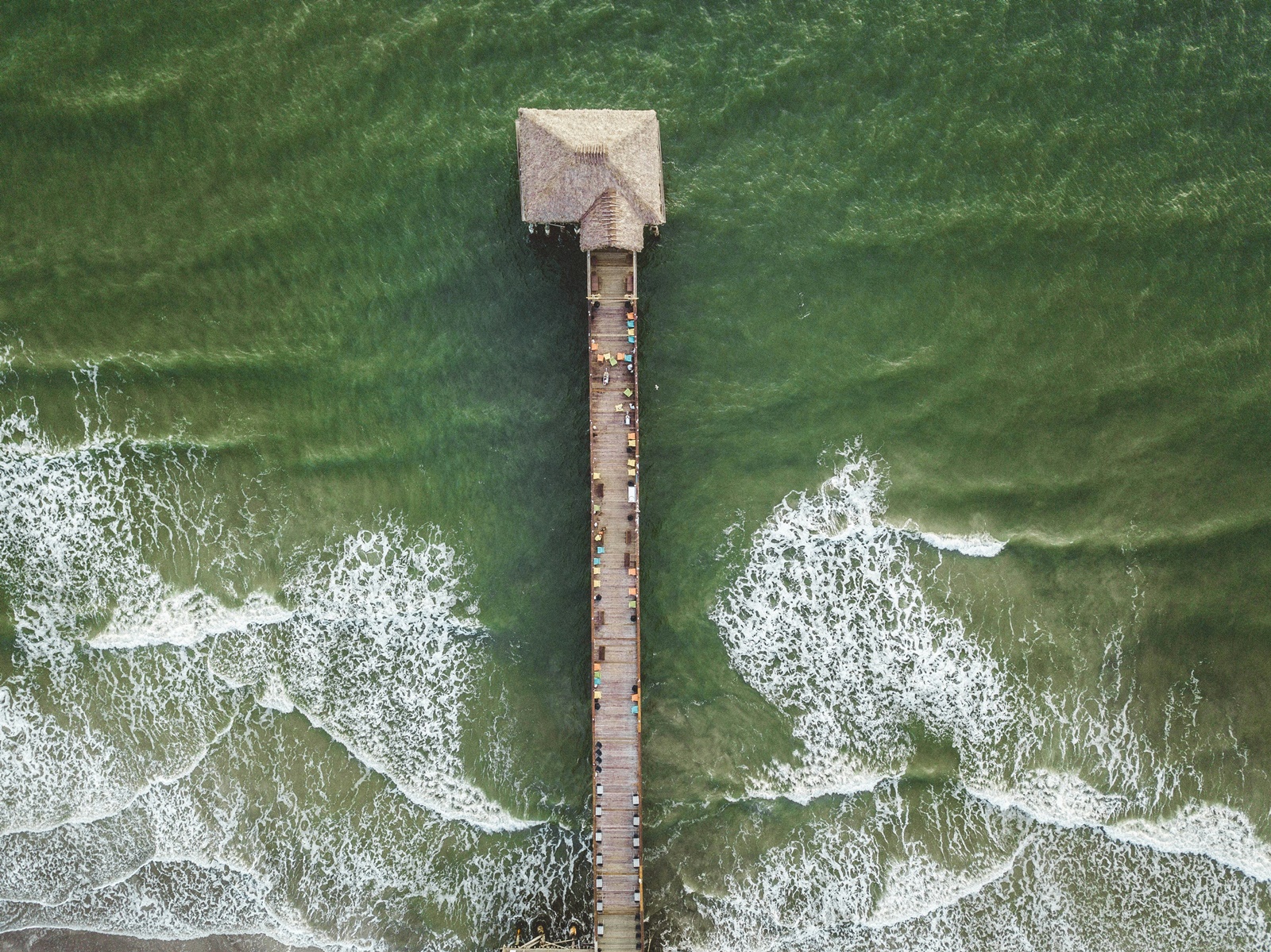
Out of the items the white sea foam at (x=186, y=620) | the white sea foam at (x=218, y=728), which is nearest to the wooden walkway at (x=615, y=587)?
the white sea foam at (x=218, y=728)

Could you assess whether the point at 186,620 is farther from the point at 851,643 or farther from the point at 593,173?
the point at 851,643

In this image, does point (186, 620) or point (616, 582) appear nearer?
point (616, 582)

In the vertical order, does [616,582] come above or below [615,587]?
above

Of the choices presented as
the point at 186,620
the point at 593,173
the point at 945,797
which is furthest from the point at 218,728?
the point at 945,797

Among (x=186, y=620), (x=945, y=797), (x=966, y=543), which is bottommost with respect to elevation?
(x=945, y=797)

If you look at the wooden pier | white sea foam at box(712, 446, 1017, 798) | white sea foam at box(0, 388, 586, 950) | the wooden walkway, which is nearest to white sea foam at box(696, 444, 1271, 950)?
white sea foam at box(712, 446, 1017, 798)

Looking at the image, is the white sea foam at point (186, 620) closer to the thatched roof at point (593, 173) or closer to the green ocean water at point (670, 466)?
the green ocean water at point (670, 466)
